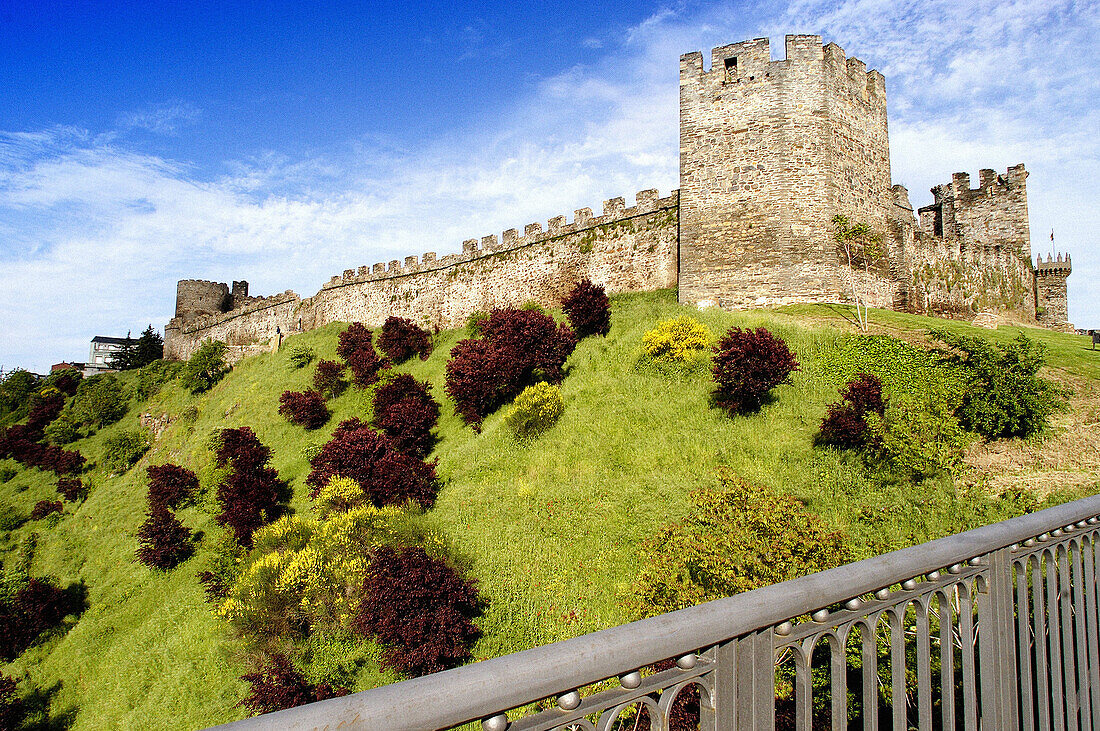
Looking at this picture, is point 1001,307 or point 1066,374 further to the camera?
point 1001,307

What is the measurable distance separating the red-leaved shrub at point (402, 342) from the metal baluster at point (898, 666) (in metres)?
23.8

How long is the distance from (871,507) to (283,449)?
19.1 m

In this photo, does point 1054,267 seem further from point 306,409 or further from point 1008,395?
point 306,409

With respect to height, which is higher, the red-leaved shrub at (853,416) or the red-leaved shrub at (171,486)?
the red-leaved shrub at (853,416)

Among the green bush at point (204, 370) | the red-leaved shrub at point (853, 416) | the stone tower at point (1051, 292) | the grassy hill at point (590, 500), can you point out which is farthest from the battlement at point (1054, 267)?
the green bush at point (204, 370)

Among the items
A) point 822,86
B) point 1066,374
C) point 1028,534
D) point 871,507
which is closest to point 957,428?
point 871,507

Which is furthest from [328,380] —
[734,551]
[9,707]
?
[734,551]

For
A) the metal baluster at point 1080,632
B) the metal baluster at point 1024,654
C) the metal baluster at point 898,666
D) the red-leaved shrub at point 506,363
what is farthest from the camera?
the red-leaved shrub at point 506,363

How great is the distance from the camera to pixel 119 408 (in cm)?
3228

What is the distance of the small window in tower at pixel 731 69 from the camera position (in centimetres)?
1708

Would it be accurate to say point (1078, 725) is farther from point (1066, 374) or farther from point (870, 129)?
point (870, 129)

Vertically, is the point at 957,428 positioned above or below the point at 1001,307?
below

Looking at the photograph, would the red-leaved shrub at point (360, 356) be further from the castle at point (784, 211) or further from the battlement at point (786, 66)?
the battlement at point (786, 66)

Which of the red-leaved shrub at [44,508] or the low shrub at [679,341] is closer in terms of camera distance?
the low shrub at [679,341]
